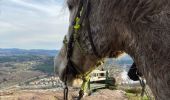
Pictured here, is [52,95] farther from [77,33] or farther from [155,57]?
[155,57]

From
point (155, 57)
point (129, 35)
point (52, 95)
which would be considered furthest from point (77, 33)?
point (52, 95)

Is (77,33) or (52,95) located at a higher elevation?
(77,33)

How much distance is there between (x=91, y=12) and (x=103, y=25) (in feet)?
0.59

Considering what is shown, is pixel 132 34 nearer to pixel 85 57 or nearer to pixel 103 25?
pixel 103 25

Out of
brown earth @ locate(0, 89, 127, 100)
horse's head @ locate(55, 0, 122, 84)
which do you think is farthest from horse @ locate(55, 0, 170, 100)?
brown earth @ locate(0, 89, 127, 100)

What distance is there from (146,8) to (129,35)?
23 centimetres

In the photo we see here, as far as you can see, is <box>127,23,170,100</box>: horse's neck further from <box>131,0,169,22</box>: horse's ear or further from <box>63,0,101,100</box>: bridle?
<box>63,0,101,100</box>: bridle

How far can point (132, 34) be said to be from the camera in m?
2.43

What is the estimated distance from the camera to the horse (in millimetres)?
2213

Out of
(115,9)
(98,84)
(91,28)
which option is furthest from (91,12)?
(98,84)

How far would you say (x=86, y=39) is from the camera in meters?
3.03

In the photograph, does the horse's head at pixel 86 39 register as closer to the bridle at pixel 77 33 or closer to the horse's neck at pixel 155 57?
the bridle at pixel 77 33

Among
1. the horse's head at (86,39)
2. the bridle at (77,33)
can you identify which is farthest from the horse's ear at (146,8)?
the bridle at (77,33)

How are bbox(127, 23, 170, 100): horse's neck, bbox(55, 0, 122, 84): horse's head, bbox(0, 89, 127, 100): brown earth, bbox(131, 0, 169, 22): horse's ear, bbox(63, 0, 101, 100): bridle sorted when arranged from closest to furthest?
bbox(127, 23, 170, 100): horse's neck, bbox(131, 0, 169, 22): horse's ear, bbox(55, 0, 122, 84): horse's head, bbox(63, 0, 101, 100): bridle, bbox(0, 89, 127, 100): brown earth
